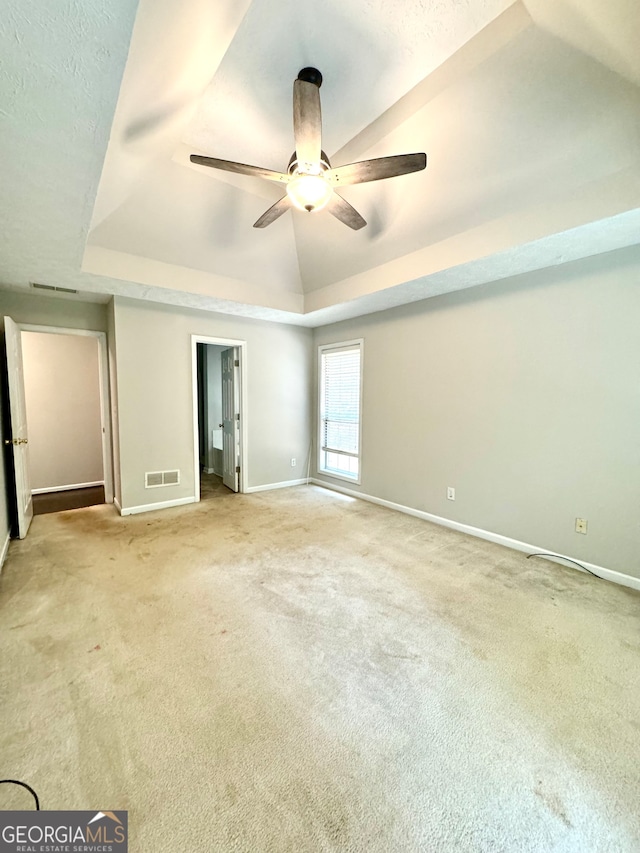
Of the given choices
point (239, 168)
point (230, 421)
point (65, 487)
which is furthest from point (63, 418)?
point (239, 168)

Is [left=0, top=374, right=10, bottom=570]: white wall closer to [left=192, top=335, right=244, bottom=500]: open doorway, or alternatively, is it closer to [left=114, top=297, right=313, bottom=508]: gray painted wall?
[left=114, top=297, right=313, bottom=508]: gray painted wall

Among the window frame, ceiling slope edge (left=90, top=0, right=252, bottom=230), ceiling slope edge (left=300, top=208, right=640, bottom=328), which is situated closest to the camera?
ceiling slope edge (left=90, top=0, right=252, bottom=230)

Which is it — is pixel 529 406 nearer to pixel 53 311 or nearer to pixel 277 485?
pixel 277 485

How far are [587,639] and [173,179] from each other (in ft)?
14.5

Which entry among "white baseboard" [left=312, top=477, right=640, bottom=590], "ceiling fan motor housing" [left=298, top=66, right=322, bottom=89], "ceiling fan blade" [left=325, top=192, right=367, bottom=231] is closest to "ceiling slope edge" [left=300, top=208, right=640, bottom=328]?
"ceiling fan blade" [left=325, top=192, right=367, bottom=231]

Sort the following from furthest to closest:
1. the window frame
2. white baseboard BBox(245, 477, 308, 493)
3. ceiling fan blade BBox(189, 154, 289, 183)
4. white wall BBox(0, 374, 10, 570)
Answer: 1. white baseboard BBox(245, 477, 308, 493)
2. the window frame
3. white wall BBox(0, 374, 10, 570)
4. ceiling fan blade BBox(189, 154, 289, 183)

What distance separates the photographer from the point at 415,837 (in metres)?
1.03

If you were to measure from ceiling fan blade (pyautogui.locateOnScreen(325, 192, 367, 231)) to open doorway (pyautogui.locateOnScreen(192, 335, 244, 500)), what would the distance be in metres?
2.54

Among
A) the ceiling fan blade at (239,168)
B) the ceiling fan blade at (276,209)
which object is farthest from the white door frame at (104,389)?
the ceiling fan blade at (239,168)

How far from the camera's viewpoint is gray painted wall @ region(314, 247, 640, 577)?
8.25ft

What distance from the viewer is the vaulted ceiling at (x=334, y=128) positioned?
1361 millimetres

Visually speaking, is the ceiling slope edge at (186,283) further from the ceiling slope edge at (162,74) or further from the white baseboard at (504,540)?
the white baseboard at (504,540)

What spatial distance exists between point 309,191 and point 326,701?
8.97ft

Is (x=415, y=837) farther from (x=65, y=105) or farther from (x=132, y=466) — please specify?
(x=132, y=466)
